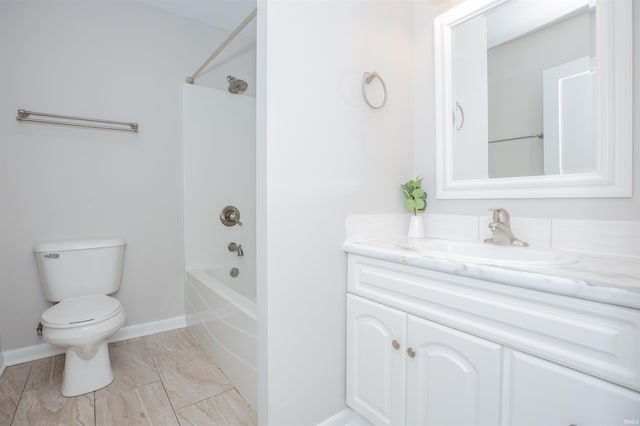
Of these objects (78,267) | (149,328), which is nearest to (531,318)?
(78,267)

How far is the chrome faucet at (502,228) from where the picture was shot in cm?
127

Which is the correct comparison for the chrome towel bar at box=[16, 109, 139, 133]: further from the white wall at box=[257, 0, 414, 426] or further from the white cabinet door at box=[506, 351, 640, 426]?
the white cabinet door at box=[506, 351, 640, 426]

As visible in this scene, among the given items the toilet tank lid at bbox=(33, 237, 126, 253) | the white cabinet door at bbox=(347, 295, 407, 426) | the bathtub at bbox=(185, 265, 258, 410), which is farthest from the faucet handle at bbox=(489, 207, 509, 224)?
the toilet tank lid at bbox=(33, 237, 126, 253)

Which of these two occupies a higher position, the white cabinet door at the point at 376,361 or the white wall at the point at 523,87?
the white wall at the point at 523,87

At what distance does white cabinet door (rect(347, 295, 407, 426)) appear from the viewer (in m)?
1.15

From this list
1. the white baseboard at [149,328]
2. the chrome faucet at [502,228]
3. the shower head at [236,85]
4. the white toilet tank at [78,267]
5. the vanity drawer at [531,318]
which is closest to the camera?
the vanity drawer at [531,318]

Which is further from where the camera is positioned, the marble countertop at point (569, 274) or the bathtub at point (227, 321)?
the bathtub at point (227, 321)

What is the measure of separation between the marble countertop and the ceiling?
2.17 metres

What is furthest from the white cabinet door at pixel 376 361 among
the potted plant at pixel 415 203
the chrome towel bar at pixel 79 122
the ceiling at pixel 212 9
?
the ceiling at pixel 212 9

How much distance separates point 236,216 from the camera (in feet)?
8.54

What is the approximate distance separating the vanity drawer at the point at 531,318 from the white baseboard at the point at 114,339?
6.34 feet

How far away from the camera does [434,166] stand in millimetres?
1575

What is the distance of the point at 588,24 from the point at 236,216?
236cm

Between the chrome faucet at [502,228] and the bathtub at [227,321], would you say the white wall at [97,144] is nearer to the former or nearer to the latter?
the bathtub at [227,321]
